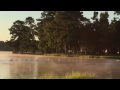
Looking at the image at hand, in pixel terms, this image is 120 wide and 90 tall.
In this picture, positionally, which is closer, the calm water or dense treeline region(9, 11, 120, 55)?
the calm water

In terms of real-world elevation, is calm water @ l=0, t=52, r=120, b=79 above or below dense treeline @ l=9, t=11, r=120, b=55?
below

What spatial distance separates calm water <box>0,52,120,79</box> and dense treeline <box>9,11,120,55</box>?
41 centimetres

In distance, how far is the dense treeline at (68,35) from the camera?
450 inches

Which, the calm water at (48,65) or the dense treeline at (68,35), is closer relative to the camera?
the calm water at (48,65)

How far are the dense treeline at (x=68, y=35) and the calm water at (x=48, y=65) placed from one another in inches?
16.0

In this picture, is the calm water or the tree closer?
the calm water

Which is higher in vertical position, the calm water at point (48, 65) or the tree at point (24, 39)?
the tree at point (24, 39)

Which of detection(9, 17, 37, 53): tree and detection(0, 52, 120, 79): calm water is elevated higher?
detection(9, 17, 37, 53): tree

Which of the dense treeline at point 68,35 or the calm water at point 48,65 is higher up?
the dense treeline at point 68,35

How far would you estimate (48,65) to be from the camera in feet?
35.8

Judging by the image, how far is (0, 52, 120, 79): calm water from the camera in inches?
380
